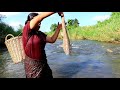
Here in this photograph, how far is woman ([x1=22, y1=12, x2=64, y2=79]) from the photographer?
2.86 metres

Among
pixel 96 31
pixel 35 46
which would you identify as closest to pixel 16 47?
pixel 35 46

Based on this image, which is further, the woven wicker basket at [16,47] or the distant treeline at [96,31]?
the distant treeline at [96,31]

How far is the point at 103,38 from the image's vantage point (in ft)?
51.6

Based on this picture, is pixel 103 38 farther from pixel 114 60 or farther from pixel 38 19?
pixel 38 19

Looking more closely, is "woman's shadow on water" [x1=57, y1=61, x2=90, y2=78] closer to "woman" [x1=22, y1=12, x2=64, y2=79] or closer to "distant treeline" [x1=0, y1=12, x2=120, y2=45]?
"distant treeline" [x1=0, y1=12, x2=120, y2=45]

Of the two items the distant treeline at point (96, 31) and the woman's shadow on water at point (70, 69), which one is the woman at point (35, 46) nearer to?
the woman's shadow on water at point (70, 69)

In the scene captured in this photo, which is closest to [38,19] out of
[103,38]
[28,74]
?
[28,74]

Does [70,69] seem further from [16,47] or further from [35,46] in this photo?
[35,46]

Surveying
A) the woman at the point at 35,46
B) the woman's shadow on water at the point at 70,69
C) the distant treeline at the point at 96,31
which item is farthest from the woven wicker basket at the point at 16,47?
the distant treeline at the point at 96,31

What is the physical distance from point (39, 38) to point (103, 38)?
13.1 meters

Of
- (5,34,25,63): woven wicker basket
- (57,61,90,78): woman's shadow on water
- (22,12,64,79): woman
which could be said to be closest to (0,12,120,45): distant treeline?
(57,61,90,78): woman's shadow on water

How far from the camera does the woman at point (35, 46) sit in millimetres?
2861

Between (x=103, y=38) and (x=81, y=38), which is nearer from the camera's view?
(x=103, y=38)
